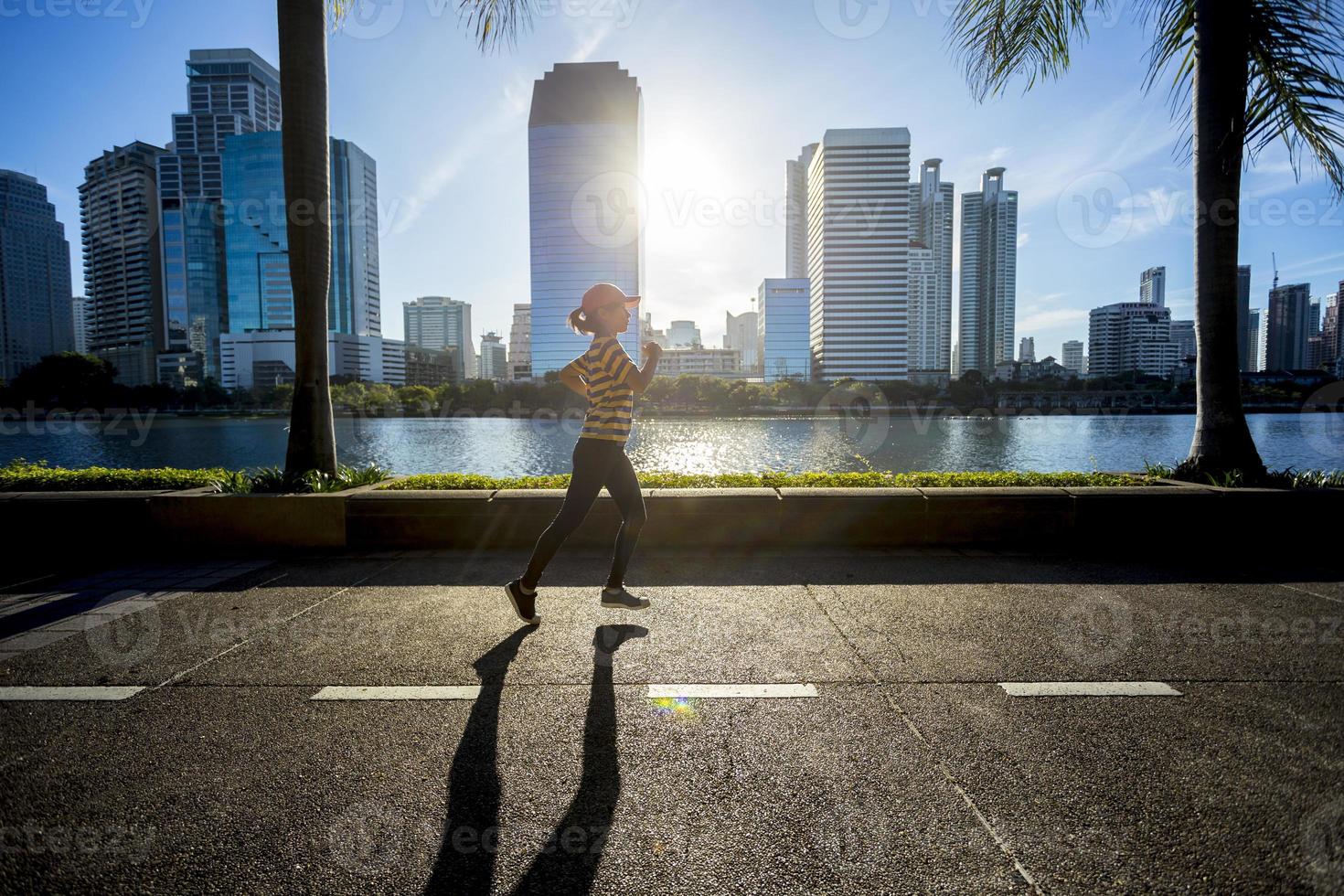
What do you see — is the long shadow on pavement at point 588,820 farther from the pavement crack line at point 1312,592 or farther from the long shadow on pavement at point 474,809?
the pavement crack line at point 1312,592

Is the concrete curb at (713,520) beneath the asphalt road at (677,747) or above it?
above

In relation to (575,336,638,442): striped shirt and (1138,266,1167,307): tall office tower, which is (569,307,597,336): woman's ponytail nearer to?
(575,336,638,442): striped shirt

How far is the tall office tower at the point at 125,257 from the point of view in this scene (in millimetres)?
151750

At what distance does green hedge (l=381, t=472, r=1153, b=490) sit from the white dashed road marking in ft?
11.2

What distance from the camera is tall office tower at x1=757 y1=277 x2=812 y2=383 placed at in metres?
170

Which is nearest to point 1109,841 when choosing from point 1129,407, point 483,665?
point 483,665

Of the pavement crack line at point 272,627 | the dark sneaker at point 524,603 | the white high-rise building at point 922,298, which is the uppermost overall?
the white high-rise building at point 922,298

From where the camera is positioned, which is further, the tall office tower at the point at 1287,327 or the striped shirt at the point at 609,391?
the tall office tower at the point at 1287,327

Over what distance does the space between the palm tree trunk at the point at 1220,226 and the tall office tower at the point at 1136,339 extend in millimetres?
173485

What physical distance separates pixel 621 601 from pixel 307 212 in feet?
18.6

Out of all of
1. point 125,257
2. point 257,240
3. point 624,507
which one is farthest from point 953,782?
point 125,257

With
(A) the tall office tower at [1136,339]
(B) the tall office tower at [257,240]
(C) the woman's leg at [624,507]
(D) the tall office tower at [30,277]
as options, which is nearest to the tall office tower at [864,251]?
(A) the tall office tower at [1136,339]

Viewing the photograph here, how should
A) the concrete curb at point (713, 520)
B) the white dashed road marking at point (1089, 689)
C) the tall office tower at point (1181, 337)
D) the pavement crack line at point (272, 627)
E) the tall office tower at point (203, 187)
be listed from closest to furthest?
the white dashed road marking at point (1089, 689)
the pavement crack line at point (272, 627)
the concrete curb at point (713, 520)
the tall office tower at point (203, 187)
the tall office tower at point (1181, 337)

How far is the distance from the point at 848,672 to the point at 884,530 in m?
2.90
